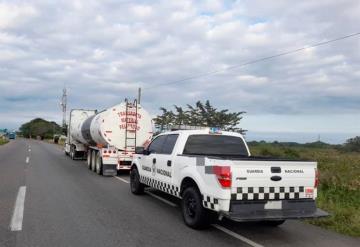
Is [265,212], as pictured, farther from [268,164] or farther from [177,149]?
[177,149]

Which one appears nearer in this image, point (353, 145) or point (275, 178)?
point (275, 178)

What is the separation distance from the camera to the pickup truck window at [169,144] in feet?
34.0

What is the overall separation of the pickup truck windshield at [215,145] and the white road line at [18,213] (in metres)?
3.48

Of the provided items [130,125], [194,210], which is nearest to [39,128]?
[130,125]

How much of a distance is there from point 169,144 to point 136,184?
2.67 metres

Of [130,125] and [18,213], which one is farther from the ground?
[130,125]

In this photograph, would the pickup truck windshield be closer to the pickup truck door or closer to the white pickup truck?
the white pickup truck

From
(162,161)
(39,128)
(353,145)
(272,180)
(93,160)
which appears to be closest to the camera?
(272,180)

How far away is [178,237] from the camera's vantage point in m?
7.84

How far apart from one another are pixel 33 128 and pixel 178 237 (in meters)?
172

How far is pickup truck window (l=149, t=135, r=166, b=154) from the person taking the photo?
11105mm

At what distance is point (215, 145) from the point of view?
405 inches

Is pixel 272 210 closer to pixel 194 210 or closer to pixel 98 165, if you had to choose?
pixel 194 210

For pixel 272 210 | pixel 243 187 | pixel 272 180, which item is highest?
pixel 272 180
